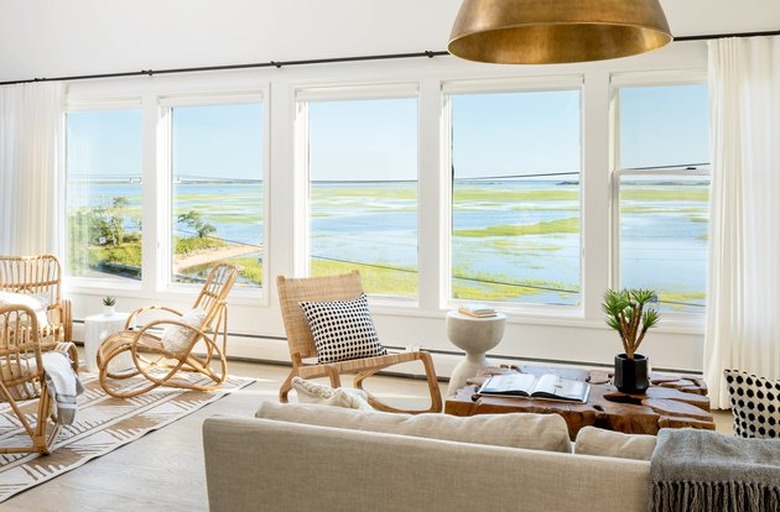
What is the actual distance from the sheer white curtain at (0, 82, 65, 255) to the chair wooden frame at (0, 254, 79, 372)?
263 millimetres

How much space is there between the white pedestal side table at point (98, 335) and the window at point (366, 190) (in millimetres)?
1604

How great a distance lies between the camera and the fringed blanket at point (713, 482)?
136 cm

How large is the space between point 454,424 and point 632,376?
69.7 inches

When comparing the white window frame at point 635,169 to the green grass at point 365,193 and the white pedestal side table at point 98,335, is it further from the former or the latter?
the white pedestal side table at point 98,335

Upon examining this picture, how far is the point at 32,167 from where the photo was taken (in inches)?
255

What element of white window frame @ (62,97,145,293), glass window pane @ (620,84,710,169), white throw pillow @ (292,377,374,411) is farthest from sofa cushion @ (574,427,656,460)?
white window frame @ (62,97,145,293)

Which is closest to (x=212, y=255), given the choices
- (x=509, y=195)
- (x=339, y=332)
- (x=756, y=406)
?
(x=339, y=332)

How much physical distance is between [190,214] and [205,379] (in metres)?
1.69

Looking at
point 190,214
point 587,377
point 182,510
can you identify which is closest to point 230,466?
point 182,510

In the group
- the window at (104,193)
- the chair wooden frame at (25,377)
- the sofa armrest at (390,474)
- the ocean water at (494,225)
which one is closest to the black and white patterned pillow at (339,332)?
the ocean water at (494,225)

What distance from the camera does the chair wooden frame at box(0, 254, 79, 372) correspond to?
224 inches

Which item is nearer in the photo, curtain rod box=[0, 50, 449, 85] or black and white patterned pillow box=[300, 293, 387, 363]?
black and white patterned pillow box=[300, 293, 387, 363]

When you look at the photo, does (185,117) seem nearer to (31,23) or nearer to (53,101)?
(53,101)

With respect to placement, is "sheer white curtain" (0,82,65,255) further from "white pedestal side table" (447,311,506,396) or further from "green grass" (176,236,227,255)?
"white pedestal side table" (447,311,506,396)
